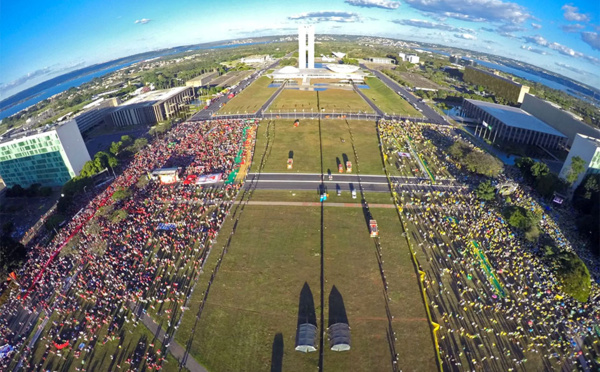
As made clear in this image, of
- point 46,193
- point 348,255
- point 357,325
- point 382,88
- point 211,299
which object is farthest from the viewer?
point 382,88

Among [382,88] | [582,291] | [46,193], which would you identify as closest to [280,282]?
[582,291]

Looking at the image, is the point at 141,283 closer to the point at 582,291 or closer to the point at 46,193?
the point at 46,193

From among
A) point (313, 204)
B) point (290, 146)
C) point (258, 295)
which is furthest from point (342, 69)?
point (258, 295)

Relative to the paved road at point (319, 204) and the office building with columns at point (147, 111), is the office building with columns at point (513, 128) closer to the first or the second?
the paved road at point (319, 204)

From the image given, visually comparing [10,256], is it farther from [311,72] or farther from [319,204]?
[311,72]

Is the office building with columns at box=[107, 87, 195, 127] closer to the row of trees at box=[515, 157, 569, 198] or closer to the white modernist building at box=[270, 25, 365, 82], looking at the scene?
the white modernist building at box=[270, 25, 365, 82]

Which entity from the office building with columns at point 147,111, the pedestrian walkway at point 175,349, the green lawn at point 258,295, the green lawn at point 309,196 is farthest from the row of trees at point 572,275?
the office building with columns at point 147,111

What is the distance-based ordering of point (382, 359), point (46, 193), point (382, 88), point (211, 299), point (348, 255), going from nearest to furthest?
point (382, 359)
point (211, 299)
point (348, 255)
point (46, 193)
point (382, 88)
